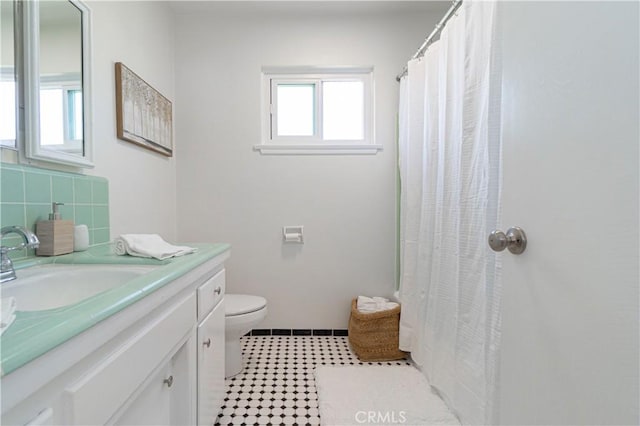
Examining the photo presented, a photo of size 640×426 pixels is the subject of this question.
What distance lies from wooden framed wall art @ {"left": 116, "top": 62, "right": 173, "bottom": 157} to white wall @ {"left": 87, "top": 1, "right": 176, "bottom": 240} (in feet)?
0.12

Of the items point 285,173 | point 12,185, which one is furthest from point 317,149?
point 12,185

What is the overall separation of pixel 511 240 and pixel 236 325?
1.43m

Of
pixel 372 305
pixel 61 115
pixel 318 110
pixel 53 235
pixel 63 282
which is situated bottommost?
pixel 372 305

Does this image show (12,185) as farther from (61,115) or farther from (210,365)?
(210,365)

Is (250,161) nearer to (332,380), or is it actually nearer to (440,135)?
(440,135)

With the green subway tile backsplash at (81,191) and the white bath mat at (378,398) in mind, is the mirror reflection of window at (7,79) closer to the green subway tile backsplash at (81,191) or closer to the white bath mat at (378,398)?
the green subway tile backsplash at (81,191)

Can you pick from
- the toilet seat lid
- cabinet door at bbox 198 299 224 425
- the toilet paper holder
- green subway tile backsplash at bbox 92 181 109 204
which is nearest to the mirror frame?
green subway tile backsplash at bbox 92 181 109 204

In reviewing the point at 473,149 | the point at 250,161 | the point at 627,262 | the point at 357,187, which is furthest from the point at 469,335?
the point at 250,161

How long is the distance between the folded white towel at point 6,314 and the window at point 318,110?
5.69 ft

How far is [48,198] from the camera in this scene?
40.7 inches

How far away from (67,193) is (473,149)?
1.65 metres

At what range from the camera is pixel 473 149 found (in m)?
1.17

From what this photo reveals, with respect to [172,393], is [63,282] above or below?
above

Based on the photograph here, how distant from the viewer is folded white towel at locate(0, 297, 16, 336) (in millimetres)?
427
